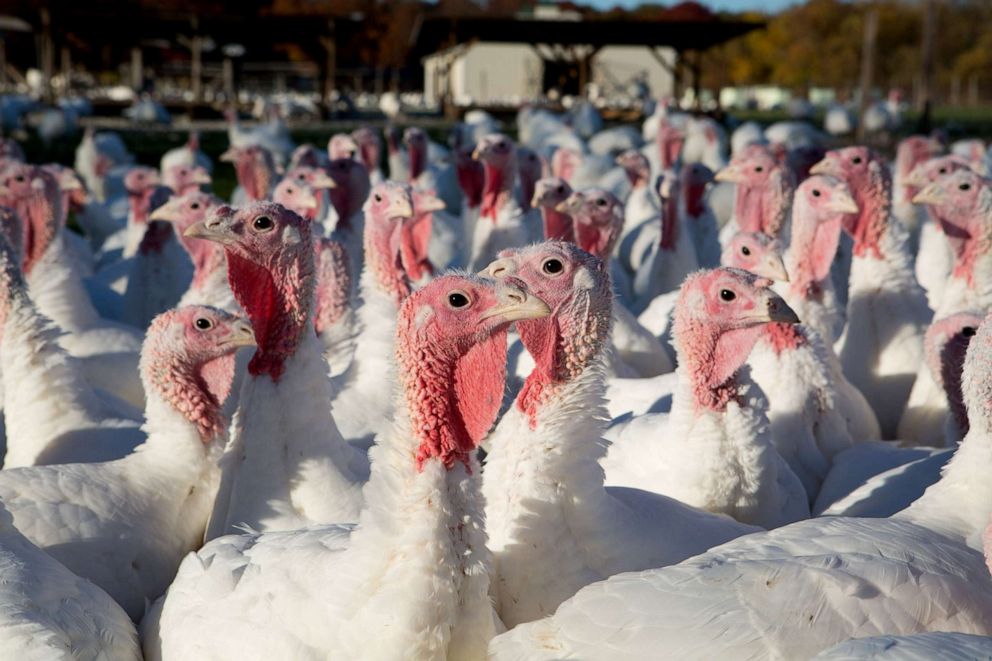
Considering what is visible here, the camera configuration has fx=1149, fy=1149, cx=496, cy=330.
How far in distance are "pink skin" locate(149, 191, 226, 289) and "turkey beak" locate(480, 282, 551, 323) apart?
328cm

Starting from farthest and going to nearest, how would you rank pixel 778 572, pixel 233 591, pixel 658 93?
1. pixel 658 93
2. pixel 233 591
3. pixel 778 572

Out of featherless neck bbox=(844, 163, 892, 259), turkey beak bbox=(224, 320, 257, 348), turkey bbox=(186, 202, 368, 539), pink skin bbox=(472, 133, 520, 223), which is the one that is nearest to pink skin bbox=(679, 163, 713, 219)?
pink skin bbox=(472, 133, 520, 223)

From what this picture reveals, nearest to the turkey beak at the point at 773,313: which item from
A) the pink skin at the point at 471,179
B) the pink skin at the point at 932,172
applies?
the pink skin at the point at 932,172

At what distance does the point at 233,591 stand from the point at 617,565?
1.10 meters

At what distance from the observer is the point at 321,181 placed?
23.0ft

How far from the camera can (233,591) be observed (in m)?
3.07

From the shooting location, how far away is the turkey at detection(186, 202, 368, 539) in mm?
3898

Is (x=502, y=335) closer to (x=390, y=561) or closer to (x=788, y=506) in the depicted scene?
(x=390, y=561)

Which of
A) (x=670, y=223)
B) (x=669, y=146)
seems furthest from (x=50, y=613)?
(x=669, y=146)

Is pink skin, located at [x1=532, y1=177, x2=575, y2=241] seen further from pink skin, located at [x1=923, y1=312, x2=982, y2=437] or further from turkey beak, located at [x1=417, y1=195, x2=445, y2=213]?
pink skin, located at [x1=923, y1=312, x2=982, y2=437]

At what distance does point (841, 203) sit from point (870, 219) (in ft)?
2.15

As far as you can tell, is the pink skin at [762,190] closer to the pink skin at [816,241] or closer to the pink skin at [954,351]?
the pink skin at [816,241]

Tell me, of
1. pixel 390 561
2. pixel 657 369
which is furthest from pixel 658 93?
pixel 390 561

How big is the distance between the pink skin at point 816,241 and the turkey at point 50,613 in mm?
3795
